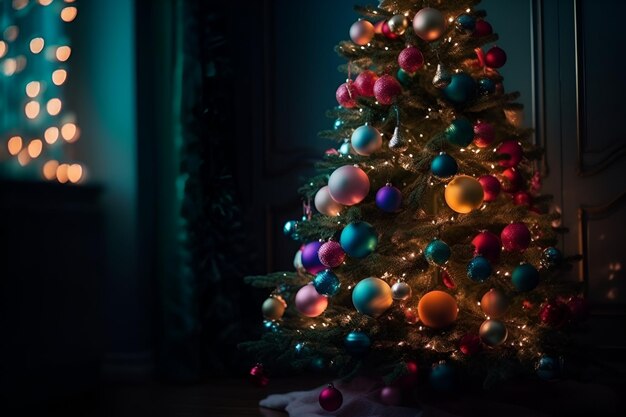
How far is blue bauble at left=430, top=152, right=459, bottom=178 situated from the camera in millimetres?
2059

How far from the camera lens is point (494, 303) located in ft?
6.93

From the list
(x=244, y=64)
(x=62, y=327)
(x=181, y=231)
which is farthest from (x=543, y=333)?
(x=244, y=64)

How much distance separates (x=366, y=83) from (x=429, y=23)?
285 millimetres

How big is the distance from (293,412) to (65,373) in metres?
0.89

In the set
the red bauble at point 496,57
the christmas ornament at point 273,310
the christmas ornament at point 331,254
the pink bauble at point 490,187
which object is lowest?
the christmas ornament at point 273,310

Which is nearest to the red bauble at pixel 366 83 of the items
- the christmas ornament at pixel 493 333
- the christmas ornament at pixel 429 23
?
the christmas ornament at pixel 429 23

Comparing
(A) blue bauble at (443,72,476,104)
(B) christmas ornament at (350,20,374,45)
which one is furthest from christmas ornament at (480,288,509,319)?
(B) christmas ornament at (350,20,374,45)

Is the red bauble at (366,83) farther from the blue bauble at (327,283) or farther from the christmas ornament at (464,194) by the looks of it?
the blue bauble at (327,283)

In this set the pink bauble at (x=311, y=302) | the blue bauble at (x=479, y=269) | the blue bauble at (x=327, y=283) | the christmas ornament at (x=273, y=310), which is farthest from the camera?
the christmas ornament at (x=273, y=310)

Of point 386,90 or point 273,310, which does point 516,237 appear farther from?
point 273,310

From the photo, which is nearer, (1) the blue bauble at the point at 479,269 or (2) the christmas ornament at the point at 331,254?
(1) the blue bauble at the point at 479,269

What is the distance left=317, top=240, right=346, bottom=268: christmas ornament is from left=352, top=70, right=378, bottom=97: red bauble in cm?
52

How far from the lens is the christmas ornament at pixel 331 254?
2.19 m

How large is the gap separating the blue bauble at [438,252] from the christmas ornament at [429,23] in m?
0.65
